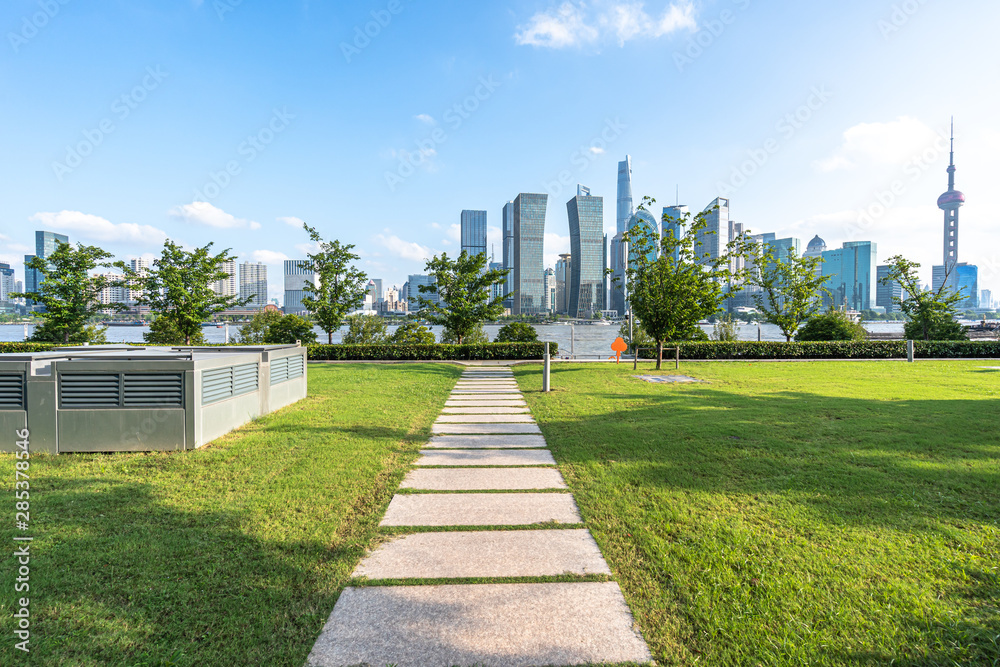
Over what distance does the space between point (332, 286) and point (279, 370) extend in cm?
1186

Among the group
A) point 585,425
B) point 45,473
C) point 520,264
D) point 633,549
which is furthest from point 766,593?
point 520,264

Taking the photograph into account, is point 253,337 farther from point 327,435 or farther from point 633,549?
point 633,549

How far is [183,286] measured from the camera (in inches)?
641

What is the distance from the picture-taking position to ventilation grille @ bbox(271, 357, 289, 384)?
24.4 feet

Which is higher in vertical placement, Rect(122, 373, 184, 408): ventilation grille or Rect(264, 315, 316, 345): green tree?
Rect(264, 315, 316, 345): green tree

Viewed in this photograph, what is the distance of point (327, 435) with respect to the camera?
581 cm

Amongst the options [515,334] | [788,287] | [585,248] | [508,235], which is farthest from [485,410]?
[508,235]

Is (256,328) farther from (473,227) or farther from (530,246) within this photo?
(530,246)

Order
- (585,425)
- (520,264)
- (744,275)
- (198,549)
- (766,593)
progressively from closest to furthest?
(766,593) → (198,549) → (585,425) → (744,275) → (520,264)

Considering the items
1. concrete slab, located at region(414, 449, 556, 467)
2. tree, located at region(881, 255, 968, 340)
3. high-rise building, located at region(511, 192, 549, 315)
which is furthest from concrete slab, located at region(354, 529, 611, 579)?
high-rise building, located at region(511, 192, 549, 315)

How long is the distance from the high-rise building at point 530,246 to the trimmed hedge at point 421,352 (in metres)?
61.9

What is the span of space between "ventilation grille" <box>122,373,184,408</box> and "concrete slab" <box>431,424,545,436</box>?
3117 millimetres

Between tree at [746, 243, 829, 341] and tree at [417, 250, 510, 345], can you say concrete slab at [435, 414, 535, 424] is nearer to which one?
tree at [417, 250, 510, 345]

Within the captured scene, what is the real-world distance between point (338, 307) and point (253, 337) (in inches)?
229
